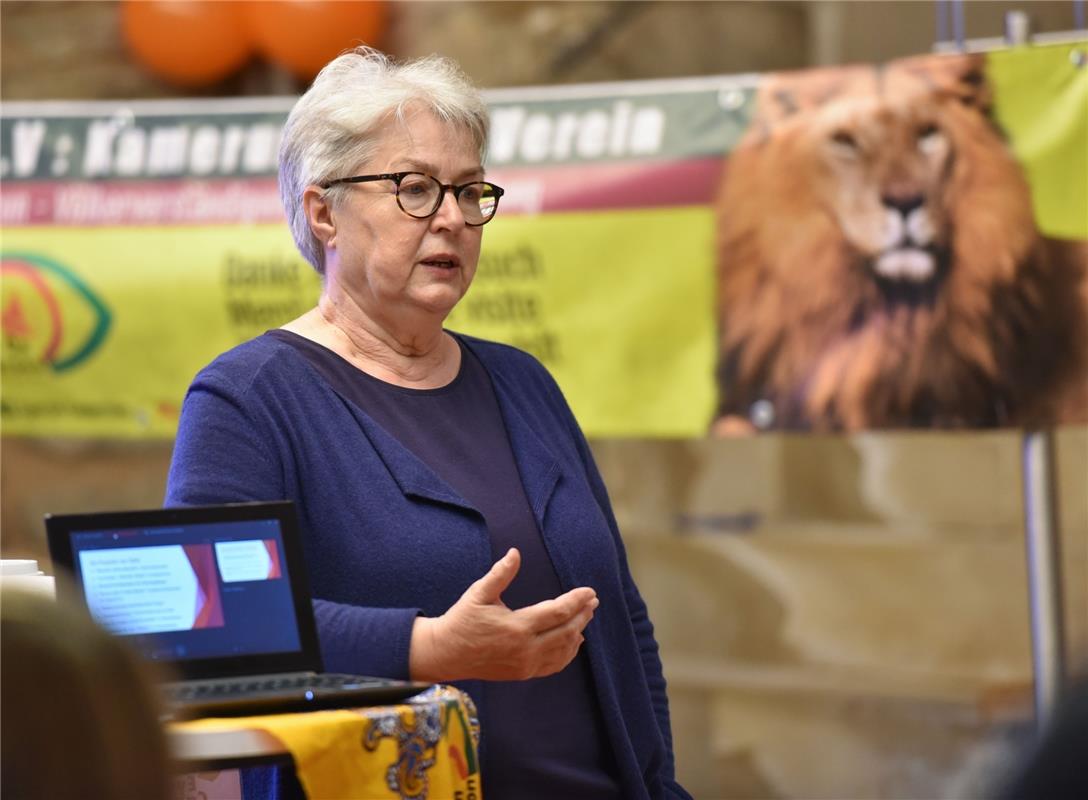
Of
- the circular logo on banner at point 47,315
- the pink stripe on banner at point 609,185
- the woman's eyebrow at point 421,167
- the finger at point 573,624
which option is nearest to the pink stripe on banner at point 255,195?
the pink stripe on banner at point 609,185

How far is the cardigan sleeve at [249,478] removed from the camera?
168cm

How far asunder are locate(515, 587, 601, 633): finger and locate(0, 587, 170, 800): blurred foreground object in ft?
2.64

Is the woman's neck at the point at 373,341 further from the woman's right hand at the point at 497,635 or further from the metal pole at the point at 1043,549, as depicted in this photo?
the metal pole at the point at 1043,549

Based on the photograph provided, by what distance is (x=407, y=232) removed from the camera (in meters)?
2.06

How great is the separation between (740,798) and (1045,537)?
2125 millimetres

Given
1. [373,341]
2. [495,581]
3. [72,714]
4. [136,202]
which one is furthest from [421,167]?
[136,202]

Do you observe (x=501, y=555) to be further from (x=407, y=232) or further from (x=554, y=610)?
(x=407, y=232)

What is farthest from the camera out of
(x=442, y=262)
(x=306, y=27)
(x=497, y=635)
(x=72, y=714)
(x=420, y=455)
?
(x=306, y=27)

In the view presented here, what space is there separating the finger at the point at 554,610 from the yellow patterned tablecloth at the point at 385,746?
15 centimetres

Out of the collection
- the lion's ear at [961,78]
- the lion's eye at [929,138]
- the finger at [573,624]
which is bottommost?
the finger at [573,624]

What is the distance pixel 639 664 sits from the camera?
2.07m

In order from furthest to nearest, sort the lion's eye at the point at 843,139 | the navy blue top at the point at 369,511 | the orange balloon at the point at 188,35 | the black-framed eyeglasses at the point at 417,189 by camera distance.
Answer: the orange balloon at the point at 188,35, the lion's eye at the point at 843,139, the black-framed eyeglasses at the point at 417,189, the navy blue top at the point at 369,511

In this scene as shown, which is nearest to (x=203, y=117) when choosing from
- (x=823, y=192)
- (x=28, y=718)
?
(x=823, y=192)

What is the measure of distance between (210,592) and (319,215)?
29.9 inches
